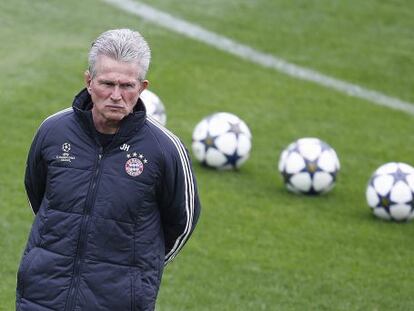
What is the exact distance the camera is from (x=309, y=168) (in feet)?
45.1

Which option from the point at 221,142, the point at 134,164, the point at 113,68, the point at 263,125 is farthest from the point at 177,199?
the point at 263,125

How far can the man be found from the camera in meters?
5.67

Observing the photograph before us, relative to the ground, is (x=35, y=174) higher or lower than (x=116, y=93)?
lower

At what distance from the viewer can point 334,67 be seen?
21188 mm

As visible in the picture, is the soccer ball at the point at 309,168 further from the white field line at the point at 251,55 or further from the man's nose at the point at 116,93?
the man's nose at the point at 116,93

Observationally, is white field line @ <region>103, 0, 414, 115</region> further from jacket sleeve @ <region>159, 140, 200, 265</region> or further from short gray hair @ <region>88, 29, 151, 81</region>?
short gray hair @ <region>88, 29, 151, 81</region>

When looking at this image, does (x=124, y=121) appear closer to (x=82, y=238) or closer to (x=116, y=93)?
(x=116, y=93)

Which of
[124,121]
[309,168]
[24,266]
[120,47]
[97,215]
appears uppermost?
[120,47]

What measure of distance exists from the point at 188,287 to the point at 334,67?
38.2ft

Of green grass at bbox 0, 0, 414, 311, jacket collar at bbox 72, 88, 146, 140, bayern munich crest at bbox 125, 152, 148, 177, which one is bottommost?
green grass at bbox 0, 0, 414, 311

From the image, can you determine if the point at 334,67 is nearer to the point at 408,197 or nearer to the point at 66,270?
the point at 408,197

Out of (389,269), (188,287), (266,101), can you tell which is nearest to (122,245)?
(188,287)

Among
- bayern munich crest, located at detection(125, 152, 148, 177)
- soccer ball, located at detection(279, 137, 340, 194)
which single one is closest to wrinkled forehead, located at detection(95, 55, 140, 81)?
bayern munich crest, located at detection(125, 152, 148, 177)

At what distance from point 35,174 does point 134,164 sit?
66 centimetres
